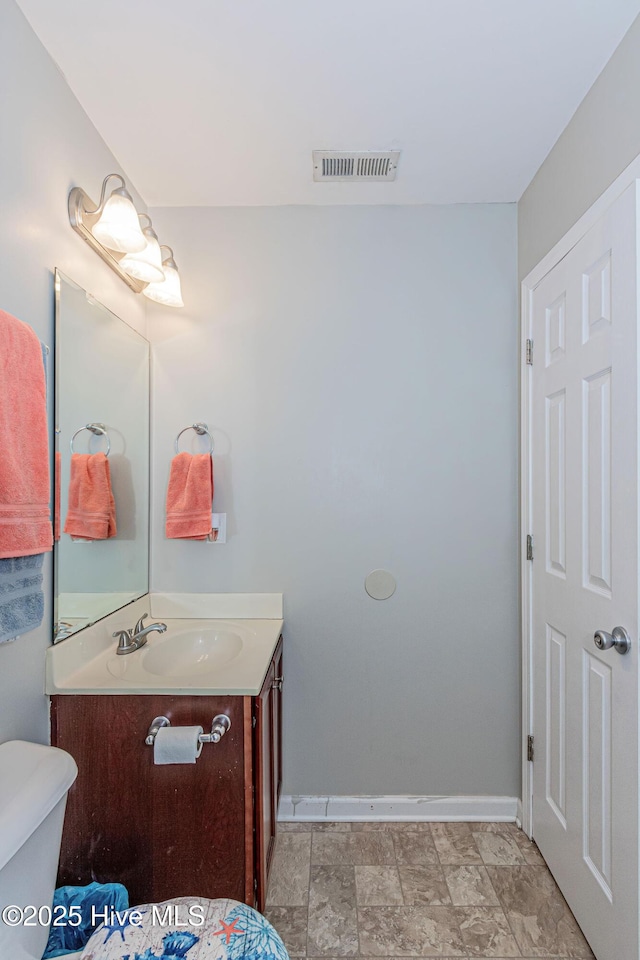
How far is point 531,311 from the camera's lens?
201 cm

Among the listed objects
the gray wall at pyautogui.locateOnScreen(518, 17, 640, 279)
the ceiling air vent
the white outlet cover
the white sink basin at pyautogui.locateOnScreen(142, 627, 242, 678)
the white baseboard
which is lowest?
the white baseboard

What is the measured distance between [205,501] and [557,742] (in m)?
1.46

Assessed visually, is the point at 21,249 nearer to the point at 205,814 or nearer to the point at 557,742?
the point at 205,814

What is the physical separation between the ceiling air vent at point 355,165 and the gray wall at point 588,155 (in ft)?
1.70

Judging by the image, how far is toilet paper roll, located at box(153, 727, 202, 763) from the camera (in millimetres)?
1382

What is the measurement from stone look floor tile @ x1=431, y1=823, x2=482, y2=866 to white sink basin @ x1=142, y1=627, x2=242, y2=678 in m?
1.03

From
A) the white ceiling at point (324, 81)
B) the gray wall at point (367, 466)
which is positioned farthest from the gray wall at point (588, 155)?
the gray wall at point (367, 466)

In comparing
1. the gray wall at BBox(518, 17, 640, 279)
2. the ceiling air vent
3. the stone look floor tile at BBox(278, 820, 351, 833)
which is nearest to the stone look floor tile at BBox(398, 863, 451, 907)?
the stone look floor tile at BBox(278, 820, 351, 833)

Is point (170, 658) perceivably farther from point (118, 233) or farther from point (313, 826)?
point (118, 233)

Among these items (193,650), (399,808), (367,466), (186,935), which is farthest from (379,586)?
(186,935)

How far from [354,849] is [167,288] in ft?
6.94

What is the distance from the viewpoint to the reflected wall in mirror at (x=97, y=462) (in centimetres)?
152

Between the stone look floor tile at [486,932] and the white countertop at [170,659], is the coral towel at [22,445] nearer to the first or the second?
the white countertop at [170,659]

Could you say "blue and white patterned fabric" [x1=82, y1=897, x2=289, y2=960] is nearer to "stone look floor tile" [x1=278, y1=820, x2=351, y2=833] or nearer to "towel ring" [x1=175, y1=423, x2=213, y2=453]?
"stone look floor tile" [x1=278, y1=820, x2=351, y2=833]
